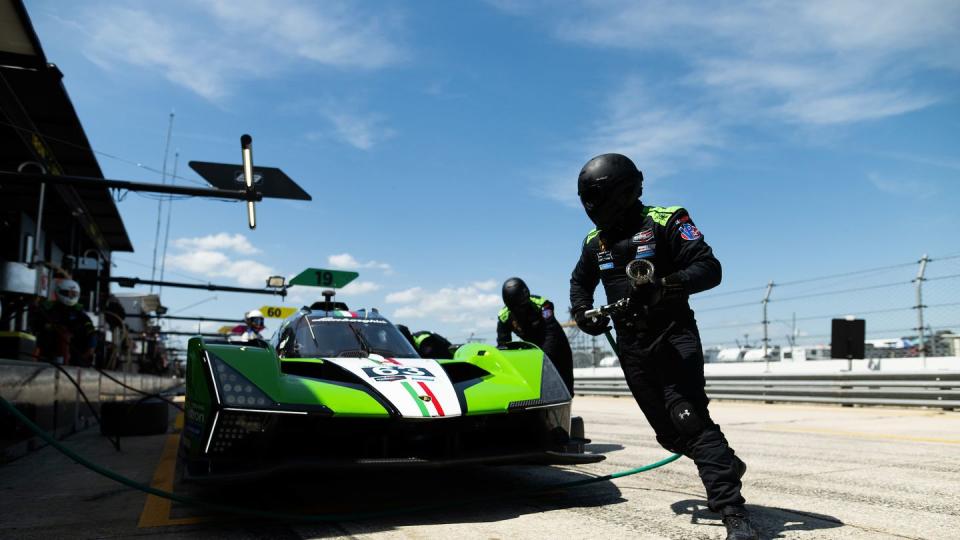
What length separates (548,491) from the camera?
4105mm

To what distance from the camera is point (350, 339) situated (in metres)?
5.11

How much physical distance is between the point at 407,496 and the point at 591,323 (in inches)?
60.1

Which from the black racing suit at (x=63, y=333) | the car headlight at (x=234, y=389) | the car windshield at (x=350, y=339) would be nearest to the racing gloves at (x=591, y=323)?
the car headlight at (x=234, y=389)

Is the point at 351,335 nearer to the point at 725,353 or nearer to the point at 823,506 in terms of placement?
the point at 823,506

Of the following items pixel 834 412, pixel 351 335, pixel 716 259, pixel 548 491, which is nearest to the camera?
pixel 716 259

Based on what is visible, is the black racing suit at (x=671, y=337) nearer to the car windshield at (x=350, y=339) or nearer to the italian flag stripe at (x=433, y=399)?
the italian flag stripe at (x=433, y=399)

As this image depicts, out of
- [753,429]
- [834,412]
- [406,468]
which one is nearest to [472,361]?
[406,468]

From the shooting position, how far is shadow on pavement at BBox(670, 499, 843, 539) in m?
3.09

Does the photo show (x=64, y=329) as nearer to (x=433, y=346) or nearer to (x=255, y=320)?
(x=255, y=320)

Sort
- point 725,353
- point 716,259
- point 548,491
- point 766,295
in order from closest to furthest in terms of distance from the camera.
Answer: point 716,259, point 548,491, point 766,295, point 725,353

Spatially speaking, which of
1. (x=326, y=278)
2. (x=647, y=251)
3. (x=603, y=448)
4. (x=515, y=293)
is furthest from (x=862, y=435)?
(x=326, y=278)

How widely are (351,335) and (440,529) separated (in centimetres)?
221

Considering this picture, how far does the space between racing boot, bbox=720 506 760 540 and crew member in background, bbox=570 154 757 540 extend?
3cm

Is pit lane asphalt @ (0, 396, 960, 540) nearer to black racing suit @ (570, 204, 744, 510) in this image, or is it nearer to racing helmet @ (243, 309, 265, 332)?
black racing suit @ (570, 204, 744, 510)
